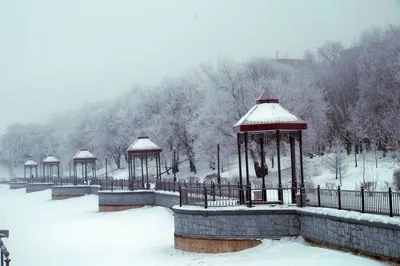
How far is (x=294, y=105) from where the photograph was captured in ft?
153

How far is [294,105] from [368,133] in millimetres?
10158

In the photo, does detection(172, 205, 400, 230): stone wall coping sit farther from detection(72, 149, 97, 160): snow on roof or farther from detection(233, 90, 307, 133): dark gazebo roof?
detection(72, 149, 97, 160): snow on roof

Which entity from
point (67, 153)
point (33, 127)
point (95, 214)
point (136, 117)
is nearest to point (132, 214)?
point (95, 214)

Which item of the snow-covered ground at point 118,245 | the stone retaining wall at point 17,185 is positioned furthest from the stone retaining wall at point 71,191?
the stone retaining wall at point 17,185

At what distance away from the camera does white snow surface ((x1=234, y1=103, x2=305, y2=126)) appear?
22969mm

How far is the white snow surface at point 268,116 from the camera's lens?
22969 millimetres

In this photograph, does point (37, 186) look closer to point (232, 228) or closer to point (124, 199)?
point (124, 199)

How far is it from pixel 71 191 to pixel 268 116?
38623mm

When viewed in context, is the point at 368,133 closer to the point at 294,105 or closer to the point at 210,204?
the point at 294,105

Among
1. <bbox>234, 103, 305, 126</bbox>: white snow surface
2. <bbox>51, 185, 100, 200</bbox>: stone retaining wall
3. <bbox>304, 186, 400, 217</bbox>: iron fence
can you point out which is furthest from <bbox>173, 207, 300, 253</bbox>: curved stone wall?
<bbox>51, 185, 100, 200</bbox>: stone retaining wall

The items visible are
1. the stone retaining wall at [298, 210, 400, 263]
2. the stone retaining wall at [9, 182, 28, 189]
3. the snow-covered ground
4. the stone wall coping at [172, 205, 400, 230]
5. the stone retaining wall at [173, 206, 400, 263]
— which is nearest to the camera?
the stone retaining wall at [298, 210, 400, 263]

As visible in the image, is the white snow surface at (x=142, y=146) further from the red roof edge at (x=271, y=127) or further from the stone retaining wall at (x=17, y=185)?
the stone retaining wall at (x=17, y=185)

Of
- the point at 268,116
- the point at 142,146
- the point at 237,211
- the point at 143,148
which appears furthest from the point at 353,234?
the point at 142,146

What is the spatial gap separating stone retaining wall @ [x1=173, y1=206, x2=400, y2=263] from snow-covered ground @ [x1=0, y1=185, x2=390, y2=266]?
352 mm
